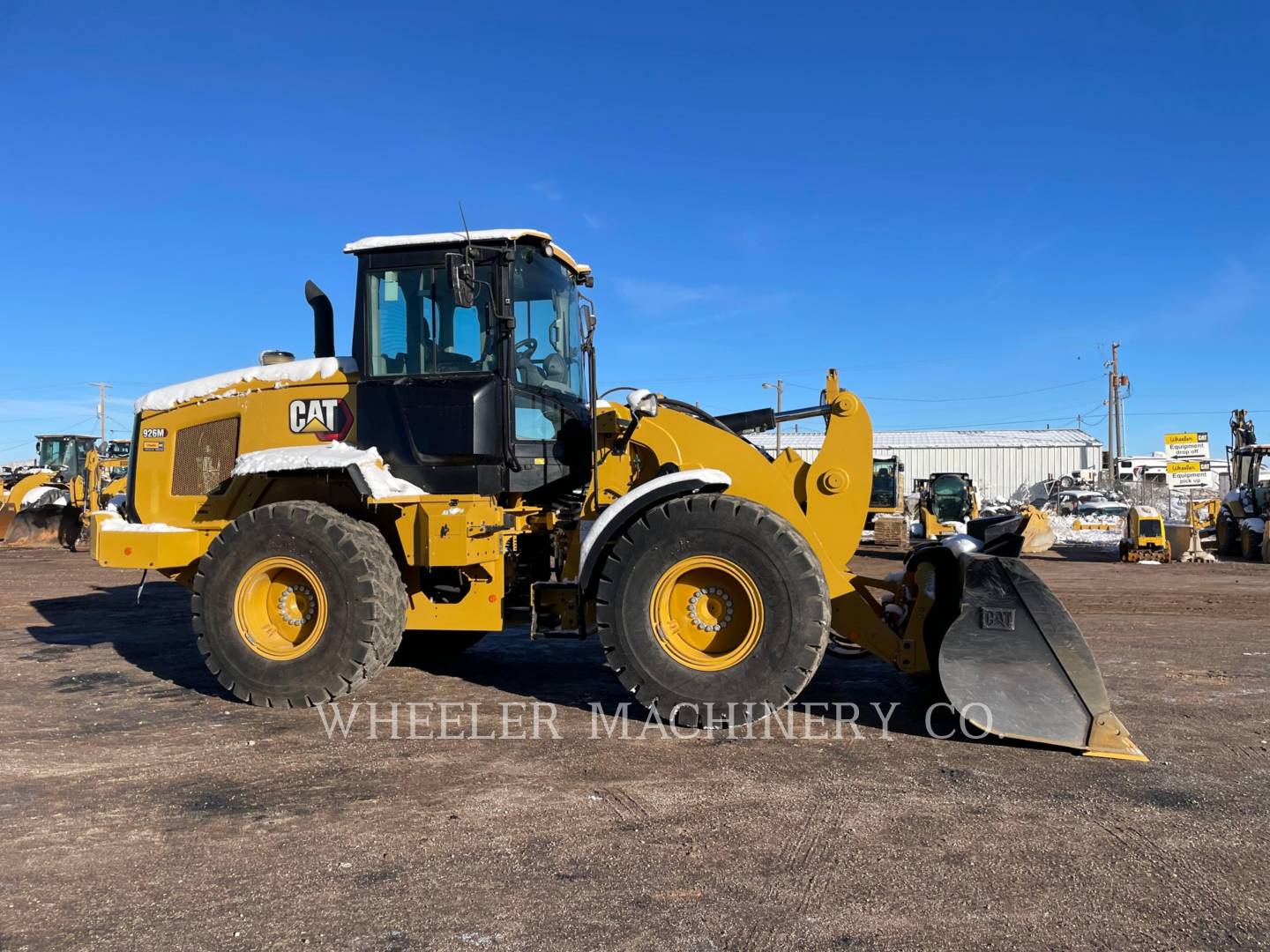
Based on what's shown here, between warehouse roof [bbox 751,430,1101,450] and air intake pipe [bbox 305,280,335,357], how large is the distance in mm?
54306

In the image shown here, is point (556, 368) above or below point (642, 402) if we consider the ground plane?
above

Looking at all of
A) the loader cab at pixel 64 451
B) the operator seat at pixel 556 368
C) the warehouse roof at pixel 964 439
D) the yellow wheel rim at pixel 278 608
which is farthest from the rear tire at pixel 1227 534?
the warehouse roof at pixel 964 439

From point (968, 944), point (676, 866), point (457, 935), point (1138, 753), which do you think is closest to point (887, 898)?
point (968, 944)

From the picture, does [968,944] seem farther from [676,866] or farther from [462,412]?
[462,412]

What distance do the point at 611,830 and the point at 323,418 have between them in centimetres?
354

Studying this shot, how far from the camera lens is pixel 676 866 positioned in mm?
3178

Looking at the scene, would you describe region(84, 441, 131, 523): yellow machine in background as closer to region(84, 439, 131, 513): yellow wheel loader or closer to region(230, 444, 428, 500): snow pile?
region(84, 439, 131, 513): yellow wheel loader

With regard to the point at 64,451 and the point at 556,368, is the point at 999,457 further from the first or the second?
the point at 556,368

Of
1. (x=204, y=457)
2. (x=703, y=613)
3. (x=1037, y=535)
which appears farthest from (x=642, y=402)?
(x=1037, y=535)

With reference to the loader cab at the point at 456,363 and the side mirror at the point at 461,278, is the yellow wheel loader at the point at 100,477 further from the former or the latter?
the side mirror at the point at 461,278

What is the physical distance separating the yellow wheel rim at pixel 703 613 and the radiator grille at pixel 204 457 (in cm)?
328

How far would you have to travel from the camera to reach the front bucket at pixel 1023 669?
170 inches

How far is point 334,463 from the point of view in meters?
5.45

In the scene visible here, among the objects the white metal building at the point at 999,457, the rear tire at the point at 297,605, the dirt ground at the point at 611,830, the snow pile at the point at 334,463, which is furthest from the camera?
the white metal building at the point at 999,457
